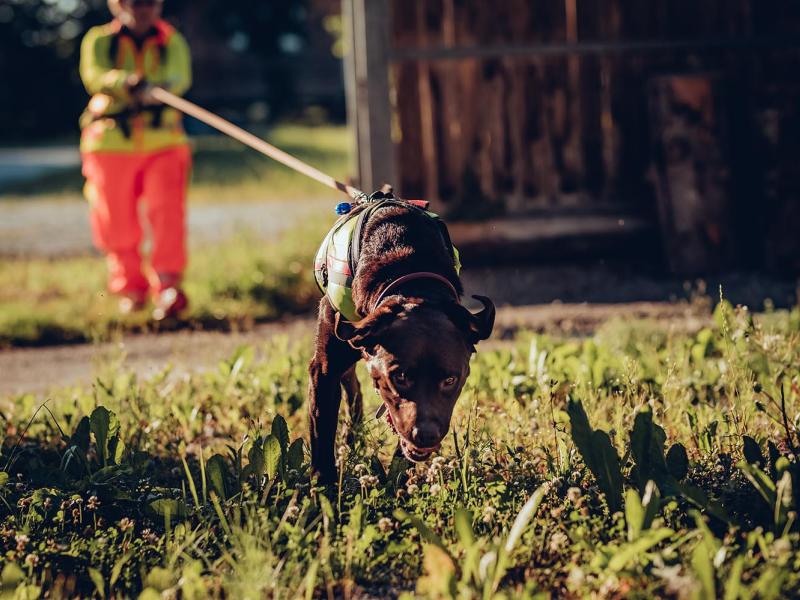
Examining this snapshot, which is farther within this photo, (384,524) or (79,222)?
(79,222)

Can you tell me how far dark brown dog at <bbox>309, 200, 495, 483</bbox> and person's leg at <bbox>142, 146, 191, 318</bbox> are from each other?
3.63m

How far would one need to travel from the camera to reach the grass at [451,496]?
9.27ft

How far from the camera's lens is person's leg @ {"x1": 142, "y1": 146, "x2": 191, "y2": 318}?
6.90m

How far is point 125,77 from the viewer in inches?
263

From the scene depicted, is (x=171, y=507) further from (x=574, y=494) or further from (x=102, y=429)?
(x=574, y=494)

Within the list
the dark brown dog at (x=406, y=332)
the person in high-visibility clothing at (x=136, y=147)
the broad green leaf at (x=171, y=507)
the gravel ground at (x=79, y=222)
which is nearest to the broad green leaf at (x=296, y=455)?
the dark brown dog at (x=406, y=332)

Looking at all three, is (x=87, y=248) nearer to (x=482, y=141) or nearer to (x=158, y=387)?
(x=482, y=141)

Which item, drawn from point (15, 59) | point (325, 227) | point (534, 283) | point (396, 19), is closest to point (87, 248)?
point (325, 227)

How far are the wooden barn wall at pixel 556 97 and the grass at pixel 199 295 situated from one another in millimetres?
1110

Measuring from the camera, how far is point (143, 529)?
11.2ft

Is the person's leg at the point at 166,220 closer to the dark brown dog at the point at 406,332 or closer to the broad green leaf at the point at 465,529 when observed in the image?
the dark brown dog at the point at 406,332

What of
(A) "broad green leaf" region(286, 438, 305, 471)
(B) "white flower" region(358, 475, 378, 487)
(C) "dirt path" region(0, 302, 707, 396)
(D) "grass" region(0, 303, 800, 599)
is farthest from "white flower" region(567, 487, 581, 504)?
(C) "dirt path" region(0, 302, 707, 396)

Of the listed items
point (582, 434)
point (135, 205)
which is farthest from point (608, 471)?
point (135, 205)

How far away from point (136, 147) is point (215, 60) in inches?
1120
